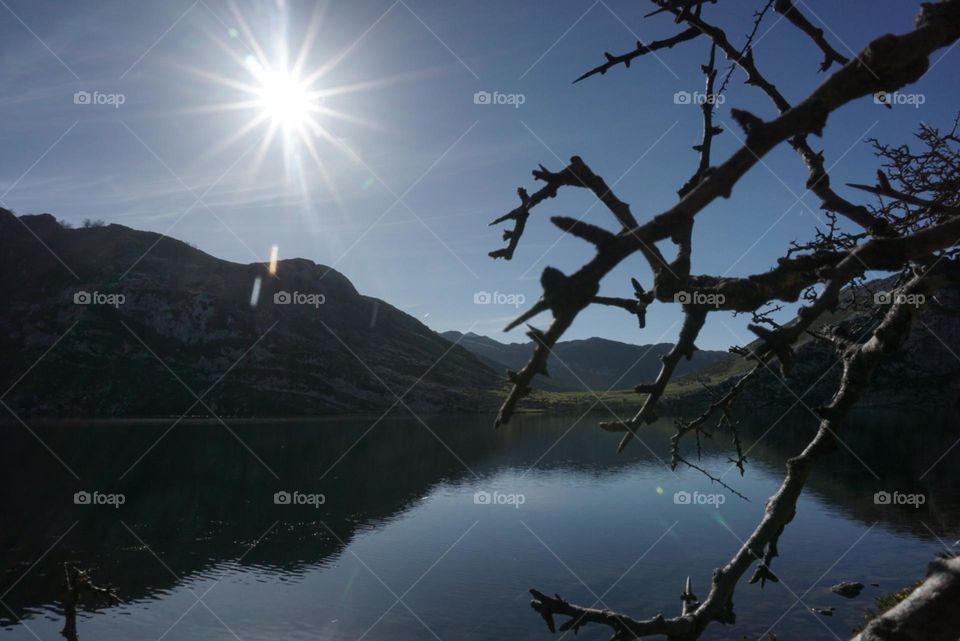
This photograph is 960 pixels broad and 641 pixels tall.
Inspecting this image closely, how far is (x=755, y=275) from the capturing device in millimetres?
3201

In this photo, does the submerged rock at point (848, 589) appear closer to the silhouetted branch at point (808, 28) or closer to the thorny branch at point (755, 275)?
the thorny branch at point (755, 275)

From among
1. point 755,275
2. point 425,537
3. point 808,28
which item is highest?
point 808,28

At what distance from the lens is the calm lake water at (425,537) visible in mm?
43125

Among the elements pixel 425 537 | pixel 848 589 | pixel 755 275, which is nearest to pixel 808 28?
pixel 755 275

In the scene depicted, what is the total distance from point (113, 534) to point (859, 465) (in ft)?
315

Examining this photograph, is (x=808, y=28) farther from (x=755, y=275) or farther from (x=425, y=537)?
(x=425, y=537)

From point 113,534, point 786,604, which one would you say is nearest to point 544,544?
point 786,604

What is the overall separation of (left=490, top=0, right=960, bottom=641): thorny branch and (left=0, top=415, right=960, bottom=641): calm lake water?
53.3ft

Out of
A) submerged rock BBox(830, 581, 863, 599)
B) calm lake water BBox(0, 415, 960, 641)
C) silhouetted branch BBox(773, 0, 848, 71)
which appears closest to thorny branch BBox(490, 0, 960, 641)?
silhouetted branch BBox(773, 0, 848, 71)

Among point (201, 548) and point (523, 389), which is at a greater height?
point (523, 389)

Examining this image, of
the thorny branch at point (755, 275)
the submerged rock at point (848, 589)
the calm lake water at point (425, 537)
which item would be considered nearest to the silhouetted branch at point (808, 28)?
the thorny branch at point (755, 275)

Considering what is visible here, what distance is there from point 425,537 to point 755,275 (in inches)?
2592

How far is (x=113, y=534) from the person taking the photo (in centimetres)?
6800

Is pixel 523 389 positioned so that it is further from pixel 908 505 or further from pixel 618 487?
pixel 618 487
